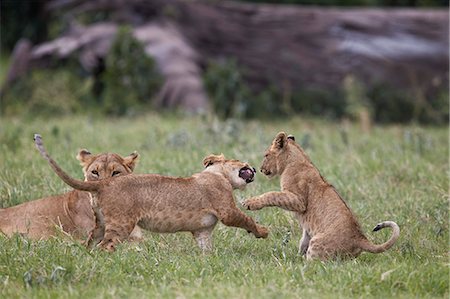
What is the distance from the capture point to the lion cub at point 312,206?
5.74 m

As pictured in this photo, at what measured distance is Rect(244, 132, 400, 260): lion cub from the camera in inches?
226

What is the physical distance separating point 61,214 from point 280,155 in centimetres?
160

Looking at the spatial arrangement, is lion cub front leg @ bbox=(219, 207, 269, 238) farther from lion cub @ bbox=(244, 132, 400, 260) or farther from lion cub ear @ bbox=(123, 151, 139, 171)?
lion cub ear @ bbox=(123, 151, 139, 171)

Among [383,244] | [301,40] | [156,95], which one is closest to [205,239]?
[383,244]

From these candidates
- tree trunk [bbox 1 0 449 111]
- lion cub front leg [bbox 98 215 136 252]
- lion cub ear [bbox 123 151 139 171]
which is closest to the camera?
lion cub front leg [bbox 98 215 136 252]

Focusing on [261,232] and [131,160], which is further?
[131,160]

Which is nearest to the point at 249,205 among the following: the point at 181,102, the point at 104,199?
the point at 104,199

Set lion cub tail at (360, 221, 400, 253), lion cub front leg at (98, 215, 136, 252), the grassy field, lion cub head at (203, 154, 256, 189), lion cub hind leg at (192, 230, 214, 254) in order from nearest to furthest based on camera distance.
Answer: the grassy field → lion cub tail at (360, 221, 400, 253) → lion cub front leg at (98, 215, 136, 252) → lion cub hind leg at (192, 230, 214, 254) → lion cub head at (203, 154, 256, 189)

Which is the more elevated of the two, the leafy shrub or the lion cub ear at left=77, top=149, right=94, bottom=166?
the lion cub ear at left=77, top=149, right=94, bottom=166

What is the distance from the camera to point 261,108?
13.9 meters

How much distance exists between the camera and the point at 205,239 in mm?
6051

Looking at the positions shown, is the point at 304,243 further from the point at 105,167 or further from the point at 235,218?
the point at 105,167

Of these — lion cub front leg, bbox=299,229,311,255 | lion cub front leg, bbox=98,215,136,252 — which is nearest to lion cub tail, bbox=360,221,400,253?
lion cub front leg, bbox=299,229,311,255

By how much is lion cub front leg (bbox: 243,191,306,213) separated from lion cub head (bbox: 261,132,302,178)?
382mm
